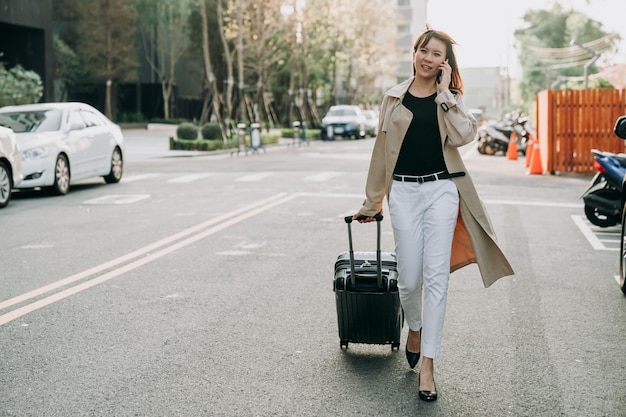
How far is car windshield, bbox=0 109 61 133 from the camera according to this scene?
16938 millimetres

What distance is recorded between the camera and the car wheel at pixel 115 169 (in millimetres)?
19128

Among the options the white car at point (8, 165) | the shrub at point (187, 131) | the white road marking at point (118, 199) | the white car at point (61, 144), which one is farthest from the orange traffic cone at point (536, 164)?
the shrub at point (187, 131)

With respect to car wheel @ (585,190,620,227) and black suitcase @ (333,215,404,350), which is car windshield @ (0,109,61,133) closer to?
car wheel @ (585,190,620,227)

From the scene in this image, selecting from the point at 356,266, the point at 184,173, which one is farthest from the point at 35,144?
the point at 356,266

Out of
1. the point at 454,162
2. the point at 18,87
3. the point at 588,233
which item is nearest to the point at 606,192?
the point at 588,233

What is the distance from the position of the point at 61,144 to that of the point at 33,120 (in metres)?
0.93

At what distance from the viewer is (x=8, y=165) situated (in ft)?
48.3

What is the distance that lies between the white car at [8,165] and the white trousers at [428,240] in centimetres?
1068

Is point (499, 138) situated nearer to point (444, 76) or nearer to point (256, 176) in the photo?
point (256, 176)

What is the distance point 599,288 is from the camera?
319 inches

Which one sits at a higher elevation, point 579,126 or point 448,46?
point 448,46

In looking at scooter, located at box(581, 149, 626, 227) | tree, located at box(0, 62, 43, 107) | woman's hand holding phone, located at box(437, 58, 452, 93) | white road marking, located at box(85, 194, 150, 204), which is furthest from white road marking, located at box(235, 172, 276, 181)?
woman's hand holding phone, located at box(437, 58, 452, 93)

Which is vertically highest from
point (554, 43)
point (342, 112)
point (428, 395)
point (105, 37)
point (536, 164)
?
point (554, 43)

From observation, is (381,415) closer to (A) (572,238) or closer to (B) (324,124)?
(A) (572,238)
